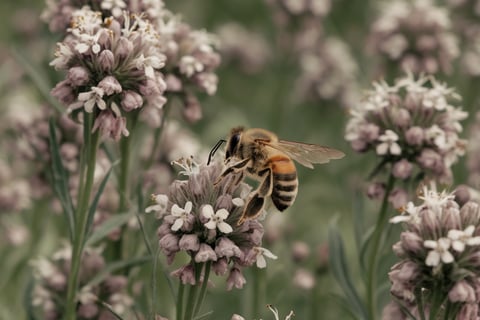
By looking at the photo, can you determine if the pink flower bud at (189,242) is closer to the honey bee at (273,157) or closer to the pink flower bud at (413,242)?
the honey bee at (273,157)

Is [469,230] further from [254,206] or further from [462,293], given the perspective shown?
[254,206]

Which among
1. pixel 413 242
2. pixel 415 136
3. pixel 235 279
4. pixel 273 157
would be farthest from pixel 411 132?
pixel 235 279

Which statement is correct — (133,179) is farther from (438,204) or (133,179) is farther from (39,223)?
(438,204)

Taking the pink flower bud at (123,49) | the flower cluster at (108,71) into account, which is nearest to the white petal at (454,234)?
the flower cluster at (108,71)

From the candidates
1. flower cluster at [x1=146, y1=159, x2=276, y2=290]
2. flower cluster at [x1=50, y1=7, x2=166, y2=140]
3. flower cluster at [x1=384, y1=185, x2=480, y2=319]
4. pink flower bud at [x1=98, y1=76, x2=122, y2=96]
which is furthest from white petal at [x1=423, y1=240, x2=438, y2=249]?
pink flower bud at [x1=98, y1=76, x2=122, y2=96]

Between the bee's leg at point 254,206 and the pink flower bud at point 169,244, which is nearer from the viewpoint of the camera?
the pink flower bud at point 169,244

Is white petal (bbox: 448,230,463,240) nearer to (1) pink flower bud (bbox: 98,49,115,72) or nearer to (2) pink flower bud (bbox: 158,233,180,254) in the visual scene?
(2) pink flower bud (bbox: 158,233,180,254)

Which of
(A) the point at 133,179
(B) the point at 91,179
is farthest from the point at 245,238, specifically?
(A) the point at 133,179

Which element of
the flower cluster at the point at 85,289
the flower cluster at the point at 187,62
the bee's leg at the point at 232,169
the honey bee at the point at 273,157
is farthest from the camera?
the flower cluster at the point at 187,62
